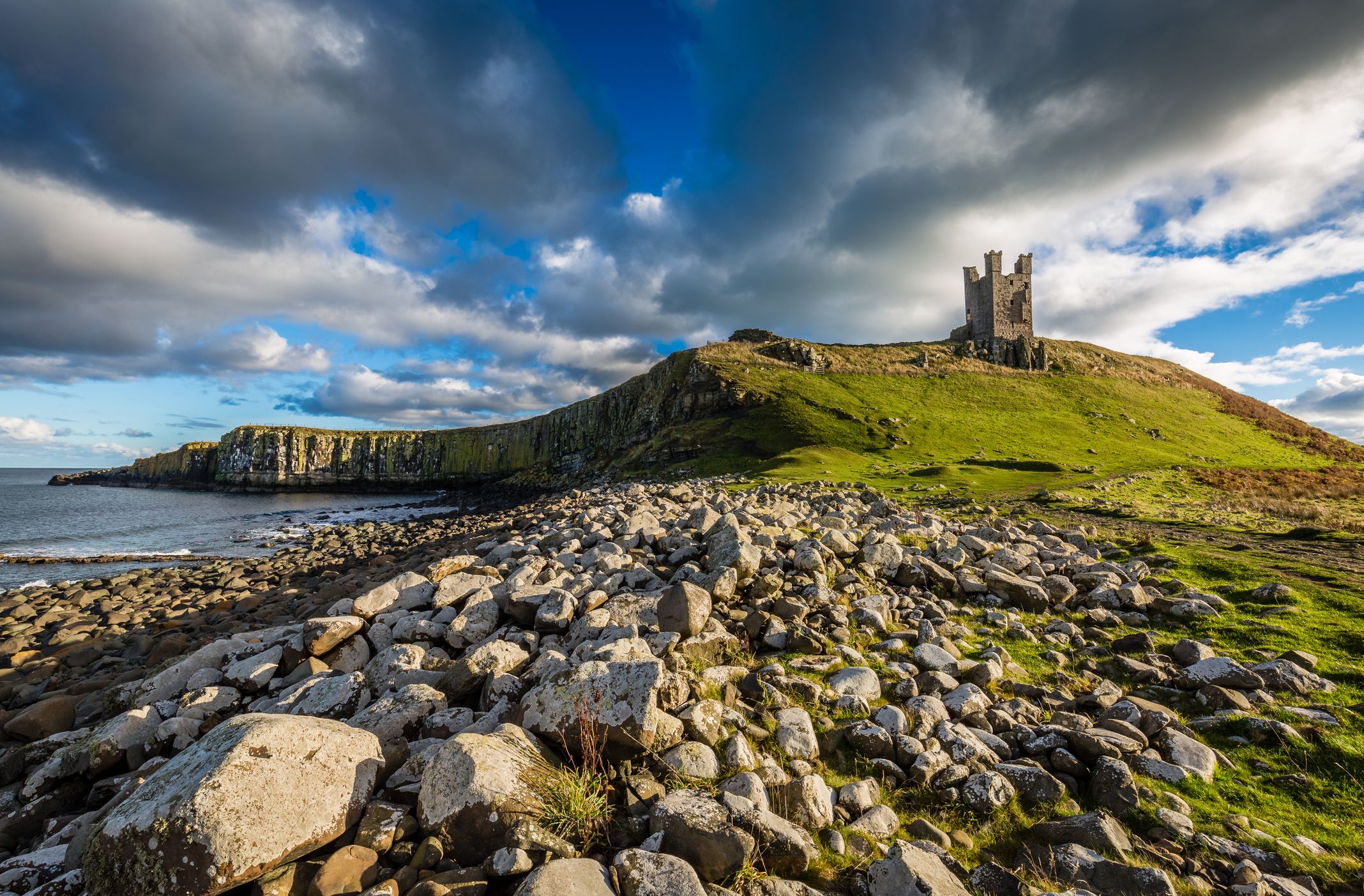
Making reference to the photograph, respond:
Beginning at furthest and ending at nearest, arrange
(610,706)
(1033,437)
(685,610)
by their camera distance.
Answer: (1033,437) < (685,610) < (610,706)

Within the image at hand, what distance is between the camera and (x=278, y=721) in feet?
14.1

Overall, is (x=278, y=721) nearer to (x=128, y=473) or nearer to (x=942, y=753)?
(x=942, y=753)

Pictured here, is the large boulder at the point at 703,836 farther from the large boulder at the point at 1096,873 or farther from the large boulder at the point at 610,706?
the large boulder at the point at 1096,873

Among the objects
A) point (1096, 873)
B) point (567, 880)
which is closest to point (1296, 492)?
point (1096, 873)

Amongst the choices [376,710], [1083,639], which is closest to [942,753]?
[1083,639]

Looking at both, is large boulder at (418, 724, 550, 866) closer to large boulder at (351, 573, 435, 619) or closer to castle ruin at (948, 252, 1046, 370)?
large boulder at (351, 573, 435, 619)

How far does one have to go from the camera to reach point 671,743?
4.98 metres

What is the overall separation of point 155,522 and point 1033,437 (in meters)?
92.1

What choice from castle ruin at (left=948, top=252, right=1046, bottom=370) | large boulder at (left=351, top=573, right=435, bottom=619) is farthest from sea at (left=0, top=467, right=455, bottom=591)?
castle ruin at (left=948, top=252, right=1046, bottom=370)

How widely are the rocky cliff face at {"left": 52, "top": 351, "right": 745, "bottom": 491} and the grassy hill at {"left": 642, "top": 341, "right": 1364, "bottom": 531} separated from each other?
34.6m

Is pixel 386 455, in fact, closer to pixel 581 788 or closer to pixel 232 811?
pixel 232 811

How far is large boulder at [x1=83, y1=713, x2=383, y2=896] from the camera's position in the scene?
341 centimetres

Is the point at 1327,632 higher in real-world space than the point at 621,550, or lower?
lower

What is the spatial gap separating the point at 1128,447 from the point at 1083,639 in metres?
55.9
